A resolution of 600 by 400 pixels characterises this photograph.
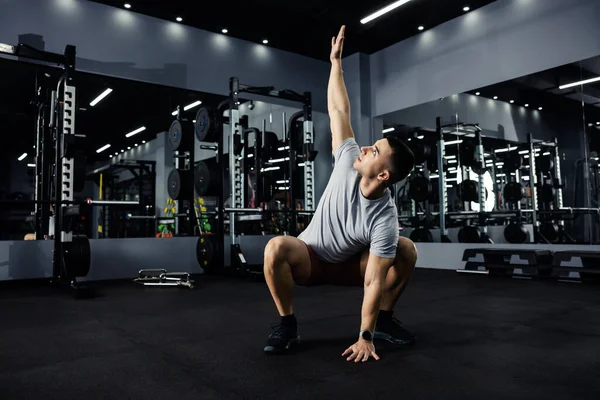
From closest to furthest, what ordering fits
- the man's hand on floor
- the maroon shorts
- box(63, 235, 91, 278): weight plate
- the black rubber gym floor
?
the black rubber gym floor → the man's hand on floor → the maroon shorts → box(63, 235, 91, 278): weight plate

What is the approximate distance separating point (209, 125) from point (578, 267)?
3845 millimetres

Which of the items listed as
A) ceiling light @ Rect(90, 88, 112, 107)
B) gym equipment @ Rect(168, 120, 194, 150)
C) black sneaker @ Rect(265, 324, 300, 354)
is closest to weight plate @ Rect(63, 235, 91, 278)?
gym equipment @ Rect(168, 120, 194, 150)

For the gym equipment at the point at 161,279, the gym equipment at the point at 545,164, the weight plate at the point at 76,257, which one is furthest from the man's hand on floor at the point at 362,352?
the gym equipment at the point at 545,164

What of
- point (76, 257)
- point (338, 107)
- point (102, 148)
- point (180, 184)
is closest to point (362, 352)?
point (338, 107)

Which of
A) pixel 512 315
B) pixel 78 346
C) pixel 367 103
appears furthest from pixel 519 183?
pixel 78 346

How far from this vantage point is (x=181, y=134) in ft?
16.5

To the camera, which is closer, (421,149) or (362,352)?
(362,352)

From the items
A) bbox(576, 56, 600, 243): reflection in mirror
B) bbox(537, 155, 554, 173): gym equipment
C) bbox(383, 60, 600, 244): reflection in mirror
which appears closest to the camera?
bbox(576, 56, 600, 243): reflection in mirror

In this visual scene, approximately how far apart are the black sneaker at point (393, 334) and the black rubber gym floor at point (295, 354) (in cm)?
5

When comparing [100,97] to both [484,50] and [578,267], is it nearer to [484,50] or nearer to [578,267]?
[484,50]

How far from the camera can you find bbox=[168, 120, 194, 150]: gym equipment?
505 centimetres

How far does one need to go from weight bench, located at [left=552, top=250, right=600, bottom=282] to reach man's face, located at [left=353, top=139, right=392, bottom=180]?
124 inches

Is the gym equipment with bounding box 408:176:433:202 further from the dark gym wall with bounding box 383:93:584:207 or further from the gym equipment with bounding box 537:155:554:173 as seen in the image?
the gym equipment with bounding box 537:155:554:173

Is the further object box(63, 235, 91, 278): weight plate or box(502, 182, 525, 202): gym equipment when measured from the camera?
box(502, 182, 525, 202): gym equipment
